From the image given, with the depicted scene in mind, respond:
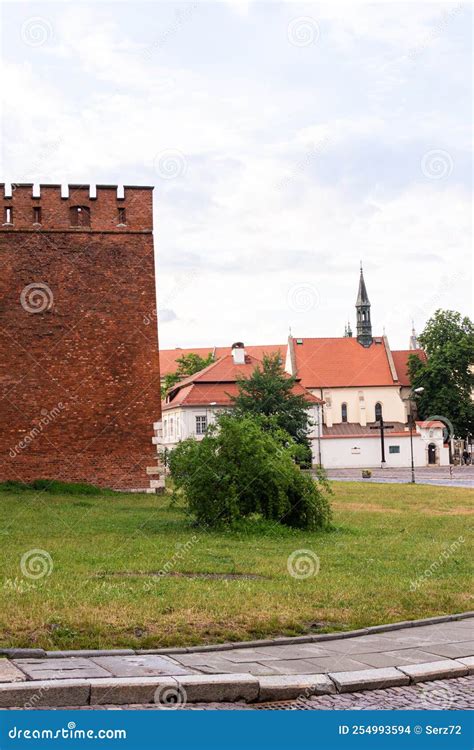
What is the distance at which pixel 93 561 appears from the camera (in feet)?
43.2

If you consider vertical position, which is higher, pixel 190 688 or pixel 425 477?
pixel 190 688

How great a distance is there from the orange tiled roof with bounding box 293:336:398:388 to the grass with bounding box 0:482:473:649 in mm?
66347

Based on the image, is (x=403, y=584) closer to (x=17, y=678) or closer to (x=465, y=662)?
(x=465, y=662)

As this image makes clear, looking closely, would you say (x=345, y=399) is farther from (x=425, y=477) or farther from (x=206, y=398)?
(x=425, y=477)

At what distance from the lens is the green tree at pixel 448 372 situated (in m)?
77.2

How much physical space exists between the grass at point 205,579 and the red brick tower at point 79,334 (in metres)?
8.27

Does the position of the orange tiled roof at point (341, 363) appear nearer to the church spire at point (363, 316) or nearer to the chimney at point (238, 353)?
the church spire at point (363, 316)

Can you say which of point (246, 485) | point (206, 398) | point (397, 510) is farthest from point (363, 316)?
point (246, 485)

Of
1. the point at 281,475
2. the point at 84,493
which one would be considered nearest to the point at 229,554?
the point at 281,475

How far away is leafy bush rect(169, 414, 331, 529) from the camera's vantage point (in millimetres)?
18906

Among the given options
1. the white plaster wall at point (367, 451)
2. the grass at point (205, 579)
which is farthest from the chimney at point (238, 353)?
the grass at point (205, 579)

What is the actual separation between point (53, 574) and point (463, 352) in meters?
70.0

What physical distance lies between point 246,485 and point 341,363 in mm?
71943

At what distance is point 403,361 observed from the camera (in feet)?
303
